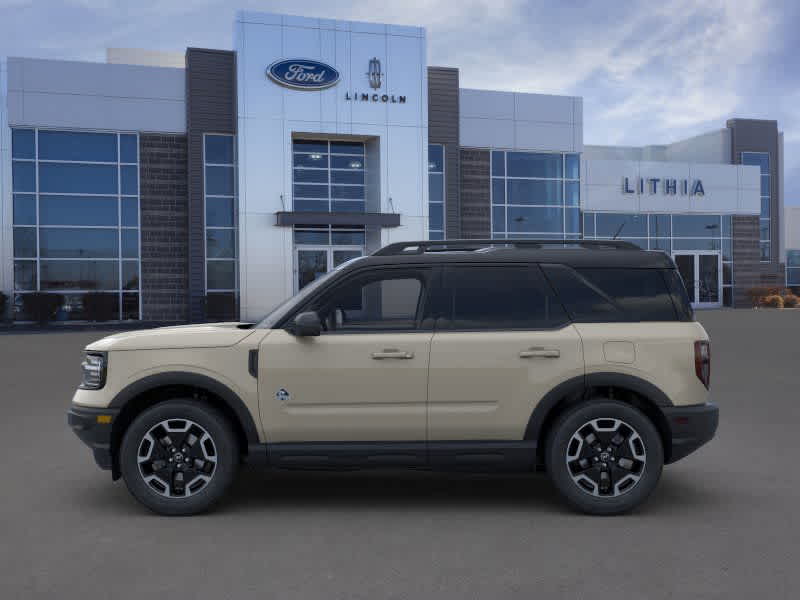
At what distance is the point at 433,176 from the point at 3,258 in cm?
1647

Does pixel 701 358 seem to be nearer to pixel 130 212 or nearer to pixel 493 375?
pixel 493 375

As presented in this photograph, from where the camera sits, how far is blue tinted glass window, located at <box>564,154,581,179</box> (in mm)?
36188

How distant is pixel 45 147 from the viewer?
29609 millimetres

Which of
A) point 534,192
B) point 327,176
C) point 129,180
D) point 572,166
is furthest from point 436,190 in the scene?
point 129,180

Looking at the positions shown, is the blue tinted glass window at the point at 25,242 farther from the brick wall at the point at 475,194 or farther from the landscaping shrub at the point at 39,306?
the brick wall at the point at 475,194

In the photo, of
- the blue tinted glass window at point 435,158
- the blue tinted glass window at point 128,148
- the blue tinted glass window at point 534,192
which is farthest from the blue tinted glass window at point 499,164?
the blue tinted glass window at point 128,148

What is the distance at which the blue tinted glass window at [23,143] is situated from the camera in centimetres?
2927

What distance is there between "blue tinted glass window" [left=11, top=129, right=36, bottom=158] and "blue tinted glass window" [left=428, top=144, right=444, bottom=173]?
587 inches

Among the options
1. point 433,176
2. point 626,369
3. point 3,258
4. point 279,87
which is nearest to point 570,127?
point 433,176

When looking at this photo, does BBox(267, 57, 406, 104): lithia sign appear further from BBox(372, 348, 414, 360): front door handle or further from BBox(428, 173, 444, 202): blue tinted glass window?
BBox(372, 348, 414, 360): front door handle

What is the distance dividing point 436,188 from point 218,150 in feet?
29.3

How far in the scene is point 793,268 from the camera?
58500 mm

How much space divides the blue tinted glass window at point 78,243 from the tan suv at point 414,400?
2622cm

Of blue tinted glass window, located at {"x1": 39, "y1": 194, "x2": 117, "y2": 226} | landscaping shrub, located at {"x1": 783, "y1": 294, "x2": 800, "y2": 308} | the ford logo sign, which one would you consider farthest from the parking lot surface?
landscaping shrub, located at {"x1": 783, "y1": 294, "x2": 800, "y2": 308}
